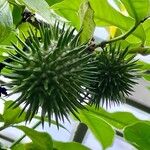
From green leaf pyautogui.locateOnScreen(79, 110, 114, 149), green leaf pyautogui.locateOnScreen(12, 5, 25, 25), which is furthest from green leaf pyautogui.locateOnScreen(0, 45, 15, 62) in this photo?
green leaf pyautogui.locateOnScreen(79, 110, 114, 149)

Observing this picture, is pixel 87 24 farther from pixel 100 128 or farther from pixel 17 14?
pixel 100 128

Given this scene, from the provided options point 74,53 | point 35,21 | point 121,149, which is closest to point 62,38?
point 74,53

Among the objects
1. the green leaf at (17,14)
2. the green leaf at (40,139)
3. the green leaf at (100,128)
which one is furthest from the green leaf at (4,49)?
the green leaf at (100,128)

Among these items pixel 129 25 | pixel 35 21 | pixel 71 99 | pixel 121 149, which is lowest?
→ pixel 121 149

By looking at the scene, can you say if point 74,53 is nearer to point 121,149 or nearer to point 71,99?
point 71,99

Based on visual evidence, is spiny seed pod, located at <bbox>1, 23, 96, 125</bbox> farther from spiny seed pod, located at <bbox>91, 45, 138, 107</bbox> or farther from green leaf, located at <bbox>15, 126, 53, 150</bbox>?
green leaf, located at <bbox>15, 126, 53, 150</bbox>

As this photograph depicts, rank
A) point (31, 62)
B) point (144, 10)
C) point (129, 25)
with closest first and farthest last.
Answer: point (31, 62) < point (144, 10) < point (129, 25)

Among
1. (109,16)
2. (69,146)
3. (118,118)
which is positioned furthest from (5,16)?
(118,118)

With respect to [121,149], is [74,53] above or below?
above
